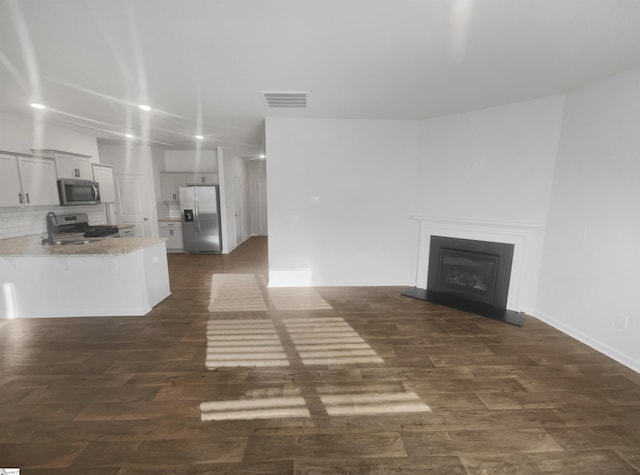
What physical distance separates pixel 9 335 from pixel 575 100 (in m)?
6.69

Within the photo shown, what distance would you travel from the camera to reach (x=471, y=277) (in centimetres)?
379

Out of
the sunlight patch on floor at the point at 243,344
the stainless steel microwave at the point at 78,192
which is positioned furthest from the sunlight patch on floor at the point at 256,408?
the stainless steel microwave at the point at 78,192

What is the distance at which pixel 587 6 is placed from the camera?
154cm

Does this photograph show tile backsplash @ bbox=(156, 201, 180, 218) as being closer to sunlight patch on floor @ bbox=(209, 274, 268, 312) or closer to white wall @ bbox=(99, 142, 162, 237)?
white wall @ bbox=(99, 142, 162, 237)

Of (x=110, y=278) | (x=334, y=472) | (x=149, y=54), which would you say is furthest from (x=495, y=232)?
(x=110, y=278)

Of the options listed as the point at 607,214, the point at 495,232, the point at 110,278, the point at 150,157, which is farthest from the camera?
the point at 150,157

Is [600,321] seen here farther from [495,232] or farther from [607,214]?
[495,232]

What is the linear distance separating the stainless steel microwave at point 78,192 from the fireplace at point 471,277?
18.7 ft

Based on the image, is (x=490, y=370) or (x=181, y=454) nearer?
(x=181, y=454)

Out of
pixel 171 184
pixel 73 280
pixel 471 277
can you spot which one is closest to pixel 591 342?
pixel 471 277

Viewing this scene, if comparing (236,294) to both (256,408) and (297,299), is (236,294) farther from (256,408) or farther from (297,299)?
(256,408)

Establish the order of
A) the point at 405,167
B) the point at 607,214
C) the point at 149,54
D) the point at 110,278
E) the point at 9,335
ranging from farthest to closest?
1. the point at 405,167
2. the point at 110,278
3. the point at 9,335
4. the point at 607,214
5. the point at 149,54

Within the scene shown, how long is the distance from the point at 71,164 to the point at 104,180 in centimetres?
80

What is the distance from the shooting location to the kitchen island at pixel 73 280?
310 cm
